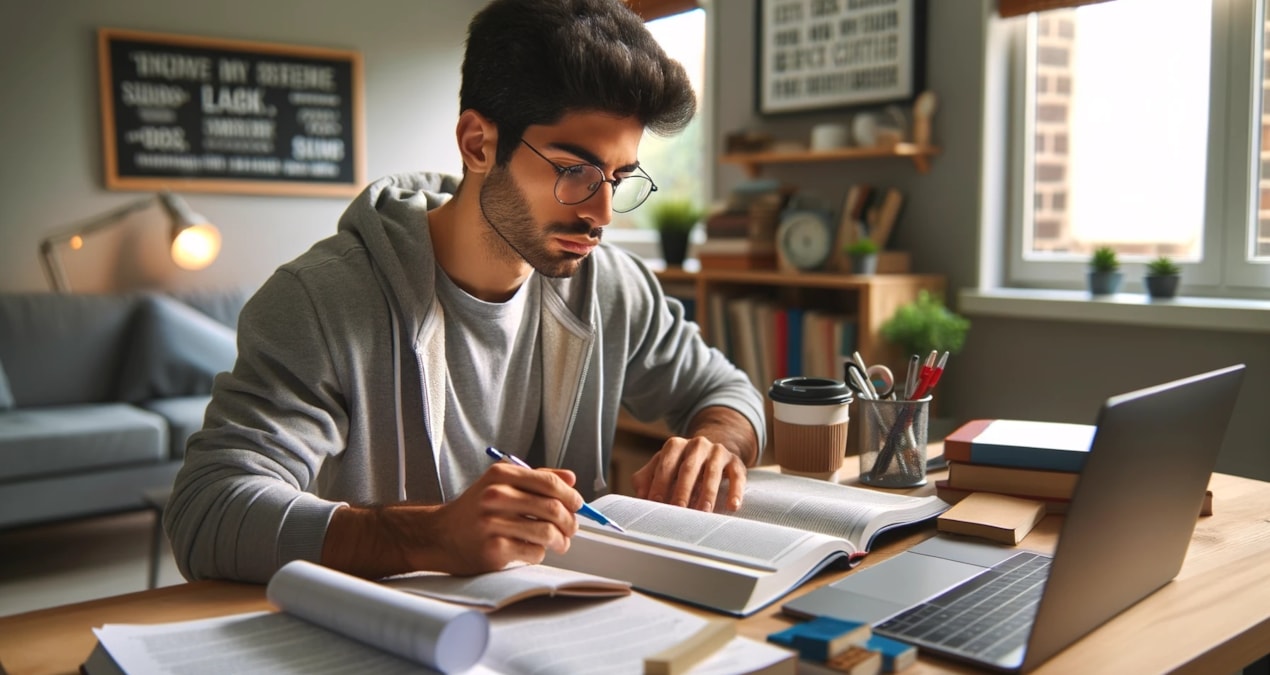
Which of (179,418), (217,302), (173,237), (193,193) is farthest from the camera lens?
(193,193)

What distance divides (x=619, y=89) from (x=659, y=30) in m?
3.04

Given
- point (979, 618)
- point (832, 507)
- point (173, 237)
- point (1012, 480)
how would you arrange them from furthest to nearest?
point (173, 237), point (1012, 480), point (832, 507), point (979, 618)

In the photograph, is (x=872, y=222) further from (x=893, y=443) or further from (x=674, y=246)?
(x=893, y=443)

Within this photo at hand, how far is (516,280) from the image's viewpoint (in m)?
1.53

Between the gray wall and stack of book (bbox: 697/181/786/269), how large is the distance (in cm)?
22

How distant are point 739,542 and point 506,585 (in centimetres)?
25

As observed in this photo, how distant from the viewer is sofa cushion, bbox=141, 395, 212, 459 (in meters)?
3.52

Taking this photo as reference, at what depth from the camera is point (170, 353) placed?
3.85m

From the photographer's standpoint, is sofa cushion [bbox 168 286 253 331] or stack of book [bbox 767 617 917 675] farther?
sofa cushion [bbox 168 286 253 331]

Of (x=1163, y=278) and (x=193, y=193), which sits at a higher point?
(x=193, y=193)

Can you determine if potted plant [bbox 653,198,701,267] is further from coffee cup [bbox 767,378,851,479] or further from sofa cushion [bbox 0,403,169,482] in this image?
coffee cup [bbox 767,378,851,479]

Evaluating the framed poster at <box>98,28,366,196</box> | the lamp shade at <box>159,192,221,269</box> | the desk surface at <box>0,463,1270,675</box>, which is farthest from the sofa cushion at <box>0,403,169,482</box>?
the desk surface at <box>0,463,1270,675</box>

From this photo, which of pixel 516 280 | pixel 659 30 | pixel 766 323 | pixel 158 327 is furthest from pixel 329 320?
pixel 659 30

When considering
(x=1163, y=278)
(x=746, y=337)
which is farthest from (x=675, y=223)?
(x=1163, y=278)
